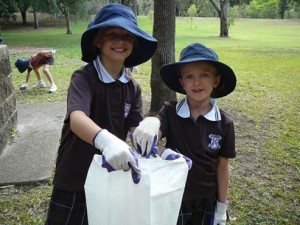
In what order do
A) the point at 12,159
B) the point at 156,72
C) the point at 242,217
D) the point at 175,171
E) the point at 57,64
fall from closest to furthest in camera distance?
the point at 175,171, the point at 242,217, the point at 12,159, the point at 156,72, the point at 57,64

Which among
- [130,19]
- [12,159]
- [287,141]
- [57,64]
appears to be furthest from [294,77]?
[130,19]

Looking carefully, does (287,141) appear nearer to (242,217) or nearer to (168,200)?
(242,217)

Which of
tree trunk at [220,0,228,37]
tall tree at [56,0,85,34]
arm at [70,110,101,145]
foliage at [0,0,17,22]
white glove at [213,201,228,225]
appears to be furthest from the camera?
tree trunk at [220,0,228,37]

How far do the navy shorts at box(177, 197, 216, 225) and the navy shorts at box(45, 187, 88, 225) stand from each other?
52 cm

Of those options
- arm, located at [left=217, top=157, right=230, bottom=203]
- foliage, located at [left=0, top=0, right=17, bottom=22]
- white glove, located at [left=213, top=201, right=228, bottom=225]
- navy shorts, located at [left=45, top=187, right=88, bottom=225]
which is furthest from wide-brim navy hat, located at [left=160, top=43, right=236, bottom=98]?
foliage, located at [left=0, top=0, right=17, bottom=22]

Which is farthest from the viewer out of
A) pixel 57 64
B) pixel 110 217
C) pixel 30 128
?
pixel 57 64

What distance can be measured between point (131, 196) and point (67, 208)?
73cm

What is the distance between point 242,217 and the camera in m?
2.74

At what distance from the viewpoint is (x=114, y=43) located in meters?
1.65

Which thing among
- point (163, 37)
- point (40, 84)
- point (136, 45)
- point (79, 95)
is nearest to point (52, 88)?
point (40, 84)

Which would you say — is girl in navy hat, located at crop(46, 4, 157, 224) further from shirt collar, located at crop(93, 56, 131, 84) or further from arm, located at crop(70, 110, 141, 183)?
arm, located at crop(70, 110, 141, 183)

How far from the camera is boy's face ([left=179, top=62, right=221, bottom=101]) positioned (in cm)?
173

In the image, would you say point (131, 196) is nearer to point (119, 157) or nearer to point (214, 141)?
point (119, 157)

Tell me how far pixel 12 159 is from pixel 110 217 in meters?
2.57
